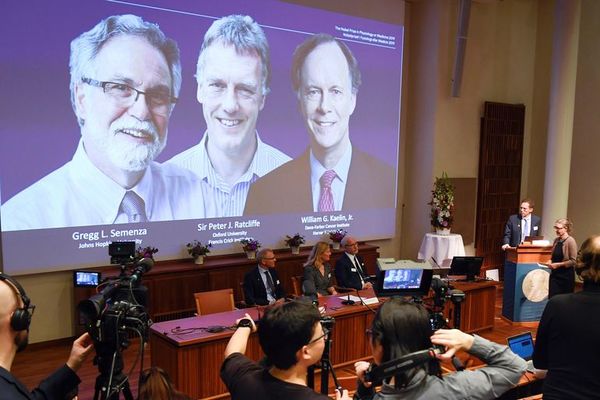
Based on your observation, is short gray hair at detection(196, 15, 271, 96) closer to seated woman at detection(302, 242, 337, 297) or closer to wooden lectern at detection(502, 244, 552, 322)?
seated woman at detection(302, 242, 337, 297)

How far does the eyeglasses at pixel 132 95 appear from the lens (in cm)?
559

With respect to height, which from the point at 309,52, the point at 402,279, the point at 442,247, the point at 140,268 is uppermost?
the point at 309,52

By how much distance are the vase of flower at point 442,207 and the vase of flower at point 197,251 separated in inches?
145

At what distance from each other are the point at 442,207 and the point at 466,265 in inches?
89.3

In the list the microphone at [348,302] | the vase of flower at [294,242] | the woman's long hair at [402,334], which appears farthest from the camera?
the vase of flower at [294,242]

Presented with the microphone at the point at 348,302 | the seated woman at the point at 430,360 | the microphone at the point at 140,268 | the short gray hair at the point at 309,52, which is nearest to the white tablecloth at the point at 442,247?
the short gray hair at the point at 309,52

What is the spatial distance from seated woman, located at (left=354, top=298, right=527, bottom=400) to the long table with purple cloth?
104 inches

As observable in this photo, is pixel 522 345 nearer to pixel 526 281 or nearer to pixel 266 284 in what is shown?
pixel 266 284

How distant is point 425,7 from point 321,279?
5.12 meters

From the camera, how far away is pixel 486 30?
9.03m

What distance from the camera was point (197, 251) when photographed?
20.5 feet

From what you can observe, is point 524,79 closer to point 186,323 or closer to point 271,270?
point 271,270

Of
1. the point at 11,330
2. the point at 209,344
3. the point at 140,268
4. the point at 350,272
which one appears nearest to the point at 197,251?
the point at 350,272

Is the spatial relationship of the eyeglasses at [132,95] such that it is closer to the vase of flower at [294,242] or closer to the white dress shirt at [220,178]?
the white dress shirt at [220,178]
